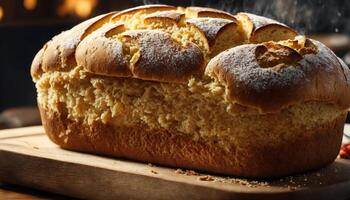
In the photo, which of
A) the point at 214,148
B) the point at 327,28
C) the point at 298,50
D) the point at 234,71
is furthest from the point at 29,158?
the point at 327,28

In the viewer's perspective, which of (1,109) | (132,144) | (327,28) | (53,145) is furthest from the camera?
(327,28)

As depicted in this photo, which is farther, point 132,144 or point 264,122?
point 132,144

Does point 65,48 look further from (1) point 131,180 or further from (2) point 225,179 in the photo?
(2) point 225,179

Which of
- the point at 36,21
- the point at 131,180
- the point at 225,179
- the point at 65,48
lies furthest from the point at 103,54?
the point at 36,21

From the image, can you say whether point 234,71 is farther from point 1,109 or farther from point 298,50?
point 1,109

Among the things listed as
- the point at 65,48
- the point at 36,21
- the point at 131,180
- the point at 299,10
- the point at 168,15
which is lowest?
the point at 36,21

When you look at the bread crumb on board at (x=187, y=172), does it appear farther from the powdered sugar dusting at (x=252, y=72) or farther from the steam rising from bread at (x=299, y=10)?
the steam rising from bread at (x=299, y=10)

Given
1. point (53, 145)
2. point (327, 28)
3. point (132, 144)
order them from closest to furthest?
point (132, 144)
point (53, 145)
point (327, 28)
